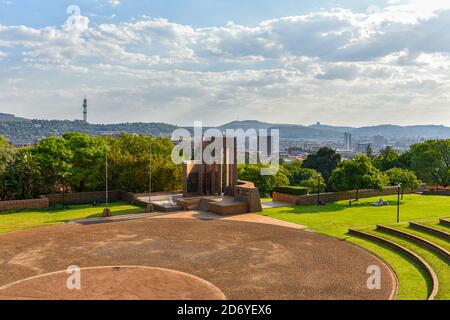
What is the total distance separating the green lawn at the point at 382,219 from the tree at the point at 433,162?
1545 centimetres

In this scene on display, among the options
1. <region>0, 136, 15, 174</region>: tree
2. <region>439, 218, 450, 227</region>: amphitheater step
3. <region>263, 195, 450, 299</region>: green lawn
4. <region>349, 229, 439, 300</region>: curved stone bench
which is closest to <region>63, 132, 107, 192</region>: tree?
<region>0, 136, 15, 174</region>: tree

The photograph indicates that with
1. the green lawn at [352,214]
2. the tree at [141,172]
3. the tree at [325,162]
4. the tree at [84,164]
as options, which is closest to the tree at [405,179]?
the green lawn at [352,214]

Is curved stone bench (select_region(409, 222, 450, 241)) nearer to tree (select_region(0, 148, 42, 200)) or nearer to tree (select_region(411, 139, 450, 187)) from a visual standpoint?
tree (select_region(411, 139, 450, 187))

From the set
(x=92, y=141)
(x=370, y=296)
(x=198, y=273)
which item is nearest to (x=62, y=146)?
(x=92, y=141)

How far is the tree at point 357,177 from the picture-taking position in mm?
42719

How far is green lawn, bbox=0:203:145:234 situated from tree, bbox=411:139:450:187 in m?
43.7

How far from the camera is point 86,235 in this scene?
27.8 meters

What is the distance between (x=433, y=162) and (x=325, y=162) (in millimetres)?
27842

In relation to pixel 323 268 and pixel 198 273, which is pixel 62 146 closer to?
pixel 198 273

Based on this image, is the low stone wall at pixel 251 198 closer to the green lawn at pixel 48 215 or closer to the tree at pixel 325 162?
the green lawn at pixel 48 215

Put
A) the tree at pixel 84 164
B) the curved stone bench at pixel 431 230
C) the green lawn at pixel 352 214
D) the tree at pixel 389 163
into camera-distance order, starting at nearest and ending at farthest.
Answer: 1. the curved stone bench at pixel 431 230
2. the green lawn at pixel 352 214
3. the tree at pixel 84 164
4. the tree at pixel 389 163

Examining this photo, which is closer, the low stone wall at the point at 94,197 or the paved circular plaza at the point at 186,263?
the paved circular plaza at the point at 186,263

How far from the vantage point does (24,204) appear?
3994 cm

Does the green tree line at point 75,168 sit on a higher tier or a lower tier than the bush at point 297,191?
higher
